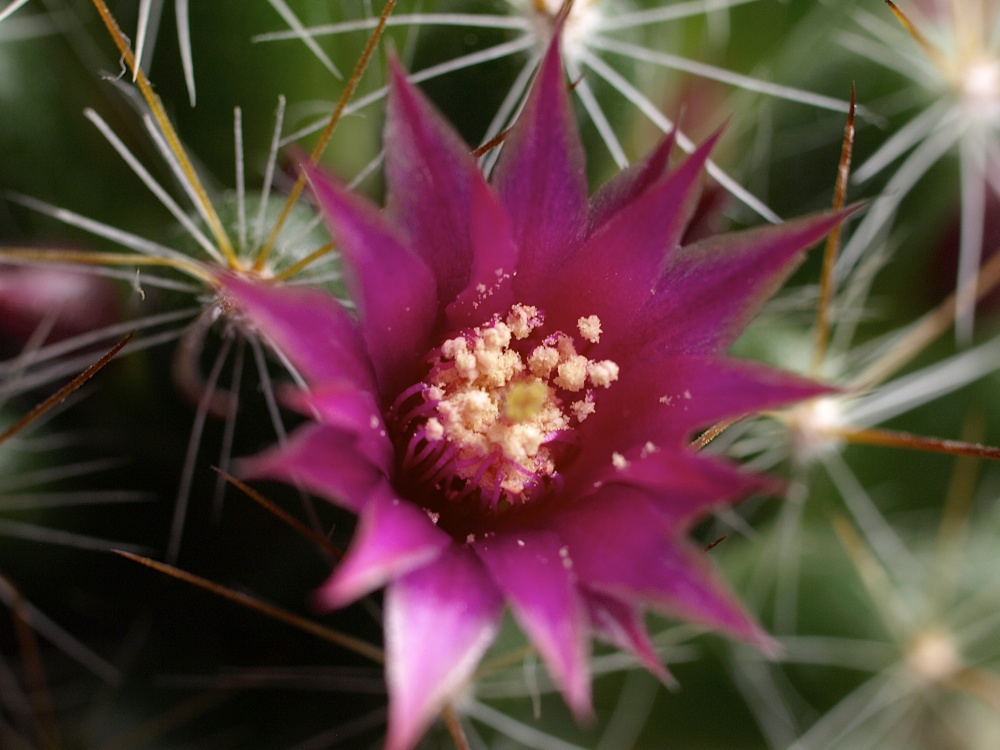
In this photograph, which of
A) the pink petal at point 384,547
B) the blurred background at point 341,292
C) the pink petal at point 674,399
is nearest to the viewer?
the pink petal at point 384,547

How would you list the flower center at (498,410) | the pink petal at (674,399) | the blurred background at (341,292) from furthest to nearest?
1. the blurred background at (341,292)
2. the flower center at (498,410)
3. the pink petal at (674,399)

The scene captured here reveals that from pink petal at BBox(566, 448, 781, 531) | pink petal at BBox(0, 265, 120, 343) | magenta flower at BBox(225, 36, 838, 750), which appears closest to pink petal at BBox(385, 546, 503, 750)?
magenta flower at BBox(225, 36, 838, 750)

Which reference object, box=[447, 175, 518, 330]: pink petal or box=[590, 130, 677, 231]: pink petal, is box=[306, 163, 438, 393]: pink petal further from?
box=[590, 130, 677, 231]: pink petal

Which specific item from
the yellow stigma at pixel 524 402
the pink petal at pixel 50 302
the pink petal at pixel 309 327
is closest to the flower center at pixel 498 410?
the yellow stigma at pixel 524 402

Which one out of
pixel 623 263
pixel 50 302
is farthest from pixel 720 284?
pixel 50 302

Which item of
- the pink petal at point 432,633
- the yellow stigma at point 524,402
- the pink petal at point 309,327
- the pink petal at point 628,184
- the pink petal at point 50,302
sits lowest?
the pink petal at point 432,633

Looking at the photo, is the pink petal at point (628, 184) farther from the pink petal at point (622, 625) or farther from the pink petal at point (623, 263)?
the pink petal at point (622, 625)
